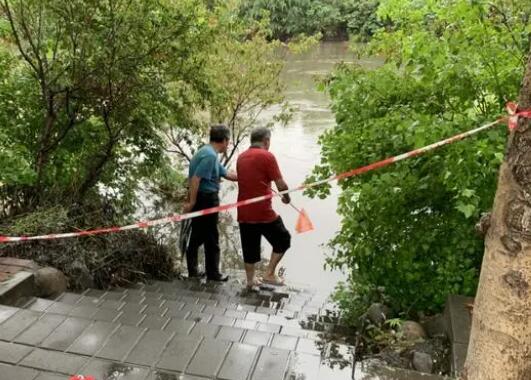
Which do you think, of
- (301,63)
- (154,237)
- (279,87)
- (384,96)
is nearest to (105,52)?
(154,237)

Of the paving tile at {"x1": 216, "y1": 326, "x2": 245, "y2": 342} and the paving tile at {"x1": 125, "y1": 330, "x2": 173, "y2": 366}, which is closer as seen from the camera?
the paving tile at {"x1": 125, "y1": 330, "x2": 173, "y2": 366}

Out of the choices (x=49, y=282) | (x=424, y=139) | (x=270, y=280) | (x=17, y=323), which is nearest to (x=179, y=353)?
(x=17, y=323)

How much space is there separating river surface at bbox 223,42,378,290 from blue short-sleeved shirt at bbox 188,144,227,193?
1181 mm

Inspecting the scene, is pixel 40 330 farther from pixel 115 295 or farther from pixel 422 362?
pixel 422 362

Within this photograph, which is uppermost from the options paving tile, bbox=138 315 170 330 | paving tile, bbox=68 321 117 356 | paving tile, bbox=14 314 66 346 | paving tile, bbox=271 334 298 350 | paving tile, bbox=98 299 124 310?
paving tile, bbox=14 314 66 346

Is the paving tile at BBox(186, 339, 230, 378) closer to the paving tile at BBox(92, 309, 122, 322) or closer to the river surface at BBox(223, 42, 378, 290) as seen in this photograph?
the paving tile at BBox(92, 309, 122, 322)

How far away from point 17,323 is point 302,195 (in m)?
4.08

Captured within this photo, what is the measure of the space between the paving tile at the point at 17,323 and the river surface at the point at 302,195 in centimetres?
296

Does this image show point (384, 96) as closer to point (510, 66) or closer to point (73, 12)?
point (510, 66)

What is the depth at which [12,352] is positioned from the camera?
2666 mm

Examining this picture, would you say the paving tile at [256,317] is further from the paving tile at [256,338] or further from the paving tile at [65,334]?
the paving tile at [65,334]

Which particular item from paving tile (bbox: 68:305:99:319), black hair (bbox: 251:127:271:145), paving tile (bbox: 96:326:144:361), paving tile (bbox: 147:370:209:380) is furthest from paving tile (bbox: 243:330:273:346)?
black hair (bbox: 251:127:271:145)

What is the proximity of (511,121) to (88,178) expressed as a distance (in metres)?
4.78

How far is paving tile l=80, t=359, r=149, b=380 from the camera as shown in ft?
8.19
